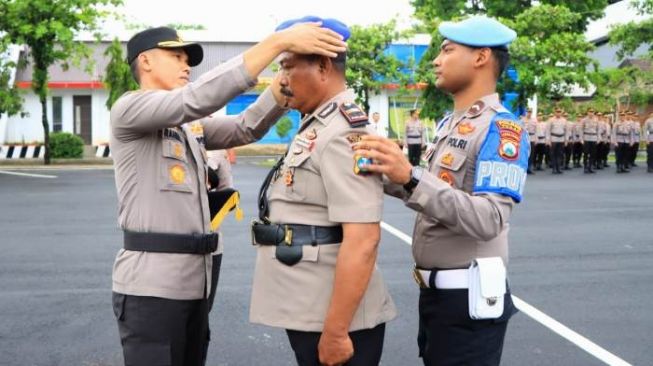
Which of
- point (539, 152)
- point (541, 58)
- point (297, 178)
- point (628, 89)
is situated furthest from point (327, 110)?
point (628, 89)

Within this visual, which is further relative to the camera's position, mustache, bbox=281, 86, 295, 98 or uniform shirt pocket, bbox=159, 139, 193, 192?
uniform shirt pocket, bbox=159, 139, 193, 192

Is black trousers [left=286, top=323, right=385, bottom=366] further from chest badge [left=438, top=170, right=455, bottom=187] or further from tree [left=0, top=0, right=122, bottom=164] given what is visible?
tree [left=0, top=0, right=122, bottom=164]

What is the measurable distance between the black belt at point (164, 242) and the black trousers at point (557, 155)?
23.6 m

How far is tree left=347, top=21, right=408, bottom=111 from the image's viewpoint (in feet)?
98.9

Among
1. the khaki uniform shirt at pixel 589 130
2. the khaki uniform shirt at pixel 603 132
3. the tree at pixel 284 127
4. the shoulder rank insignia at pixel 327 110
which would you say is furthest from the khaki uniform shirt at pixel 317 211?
the tree at pixel 284 127

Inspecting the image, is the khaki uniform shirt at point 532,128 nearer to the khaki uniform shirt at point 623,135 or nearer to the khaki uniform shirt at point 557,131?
the khaki uniform shirt at point 557,131

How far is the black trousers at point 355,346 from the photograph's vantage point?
296 cm

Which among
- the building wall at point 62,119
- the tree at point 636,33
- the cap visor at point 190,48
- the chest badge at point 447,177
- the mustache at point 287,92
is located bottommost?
the building wall at point 62,119

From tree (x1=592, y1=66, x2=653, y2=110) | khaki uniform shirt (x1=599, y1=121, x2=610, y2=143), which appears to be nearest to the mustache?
khaki uniform shirt (x1=599, y1=121, x2=610, y2=143)

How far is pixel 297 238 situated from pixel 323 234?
9 cm

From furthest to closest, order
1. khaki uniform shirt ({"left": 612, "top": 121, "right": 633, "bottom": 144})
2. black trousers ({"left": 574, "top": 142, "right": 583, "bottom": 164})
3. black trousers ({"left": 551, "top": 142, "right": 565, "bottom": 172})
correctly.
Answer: black trousers ({"left": 574, "top": 142, "right": 583, "bottom": 164}), khaki uniform shirt ({"left": 612, "top": 121, "right": 633, "bottom": 144}), black trousers ({"left": 551, "top": 142, "right": 565, "bottom": 172})

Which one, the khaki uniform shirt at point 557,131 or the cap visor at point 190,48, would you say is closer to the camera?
the cap visor at point 190,48

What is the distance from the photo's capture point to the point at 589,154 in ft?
86.2

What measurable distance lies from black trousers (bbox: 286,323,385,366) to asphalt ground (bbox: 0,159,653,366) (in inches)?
95.8
